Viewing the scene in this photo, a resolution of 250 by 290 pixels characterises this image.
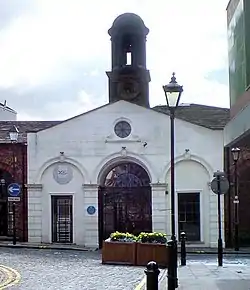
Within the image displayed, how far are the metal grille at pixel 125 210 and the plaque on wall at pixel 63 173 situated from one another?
1.88 metres

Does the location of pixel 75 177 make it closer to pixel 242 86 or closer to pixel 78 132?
pixel 78 132

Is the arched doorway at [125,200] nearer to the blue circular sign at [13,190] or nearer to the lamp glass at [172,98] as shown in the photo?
the blue circular sign at [13,190]

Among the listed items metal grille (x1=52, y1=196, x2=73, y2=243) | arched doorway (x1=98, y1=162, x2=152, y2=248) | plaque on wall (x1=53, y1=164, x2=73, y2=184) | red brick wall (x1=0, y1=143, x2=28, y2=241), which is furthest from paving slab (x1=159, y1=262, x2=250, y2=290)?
red brick wall (x1=0, y1=143, x2=28, y2=241)

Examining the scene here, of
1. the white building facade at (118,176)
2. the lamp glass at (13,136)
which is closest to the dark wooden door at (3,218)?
the white building facade at (118,176)

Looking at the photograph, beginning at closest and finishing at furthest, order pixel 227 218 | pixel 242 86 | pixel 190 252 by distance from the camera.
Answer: pixel 242 86 → pixel 190 252 → pixel 227 218

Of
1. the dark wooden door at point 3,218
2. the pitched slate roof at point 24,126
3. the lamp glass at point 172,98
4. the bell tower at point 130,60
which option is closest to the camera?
the lamp glass at point 172,98

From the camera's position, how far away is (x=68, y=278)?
19.5 m

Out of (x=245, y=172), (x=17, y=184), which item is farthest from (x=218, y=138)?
(x=17, y=184)

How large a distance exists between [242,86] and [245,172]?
68.1 ft

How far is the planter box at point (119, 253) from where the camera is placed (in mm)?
25234

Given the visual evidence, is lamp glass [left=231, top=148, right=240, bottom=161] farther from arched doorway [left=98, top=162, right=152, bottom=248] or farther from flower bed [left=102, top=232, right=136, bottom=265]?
flower bed [left=102, top=232, right=136, bottom=265]

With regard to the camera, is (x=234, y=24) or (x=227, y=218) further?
(x=227, y=218)

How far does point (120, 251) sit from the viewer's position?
83.9 feet

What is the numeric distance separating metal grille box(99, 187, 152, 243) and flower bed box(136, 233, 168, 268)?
479 inches
